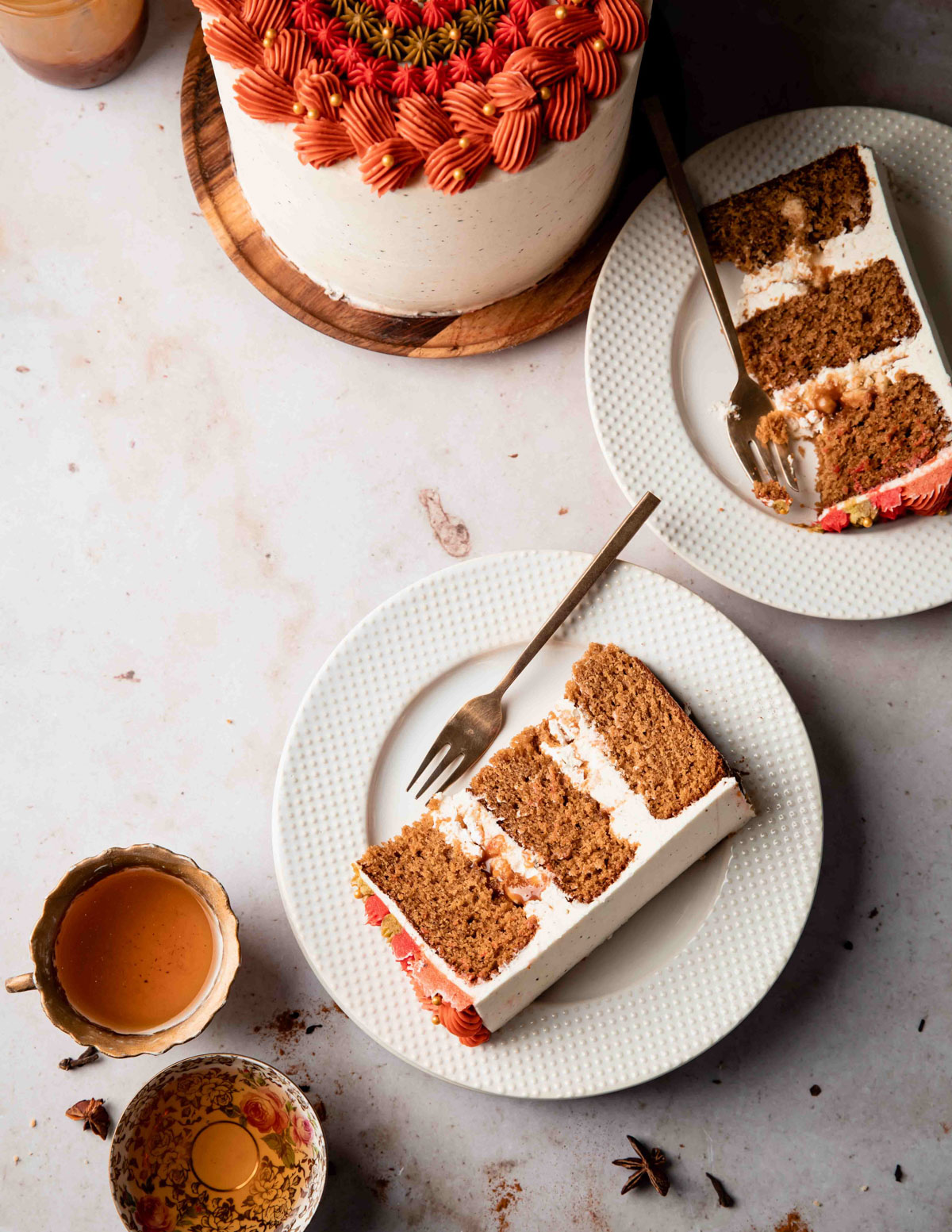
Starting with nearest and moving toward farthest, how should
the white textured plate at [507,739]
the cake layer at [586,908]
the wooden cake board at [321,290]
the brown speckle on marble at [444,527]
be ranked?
the cake layer at [586,908]
the white textured plate at [507,739]
the wooden cake board at [321,290]
the brown speckle on marble at [444,527]

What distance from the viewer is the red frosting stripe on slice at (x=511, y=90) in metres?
1.91

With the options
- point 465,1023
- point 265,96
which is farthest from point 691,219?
point 465,1023

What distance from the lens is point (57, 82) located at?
2.57 meters

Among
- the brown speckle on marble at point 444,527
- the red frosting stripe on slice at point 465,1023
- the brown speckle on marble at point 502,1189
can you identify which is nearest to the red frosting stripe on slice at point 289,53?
the brown speckle on marble at point 444,527

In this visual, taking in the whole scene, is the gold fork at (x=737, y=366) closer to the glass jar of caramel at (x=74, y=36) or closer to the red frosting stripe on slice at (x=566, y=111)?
the red frosting stripe on slice at (x=566, y=111)

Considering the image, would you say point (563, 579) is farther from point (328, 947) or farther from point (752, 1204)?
point (752, 1204)

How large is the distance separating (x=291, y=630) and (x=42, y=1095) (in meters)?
1.36

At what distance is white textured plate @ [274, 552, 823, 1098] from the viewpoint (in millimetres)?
2301

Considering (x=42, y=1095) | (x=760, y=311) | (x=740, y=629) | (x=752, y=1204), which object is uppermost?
(x=760, y=311)

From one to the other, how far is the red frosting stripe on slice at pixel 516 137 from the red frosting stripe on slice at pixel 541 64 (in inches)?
2.6

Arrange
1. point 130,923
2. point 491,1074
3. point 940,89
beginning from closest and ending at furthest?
point 491,1074 → point 130,923 → point 940,89

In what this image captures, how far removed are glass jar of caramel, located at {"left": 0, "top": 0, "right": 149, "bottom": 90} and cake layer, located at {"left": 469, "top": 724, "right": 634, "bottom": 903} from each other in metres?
2.04

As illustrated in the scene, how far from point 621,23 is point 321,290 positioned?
93 cm


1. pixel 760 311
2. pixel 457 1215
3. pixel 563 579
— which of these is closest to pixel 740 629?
pixel 563 579
